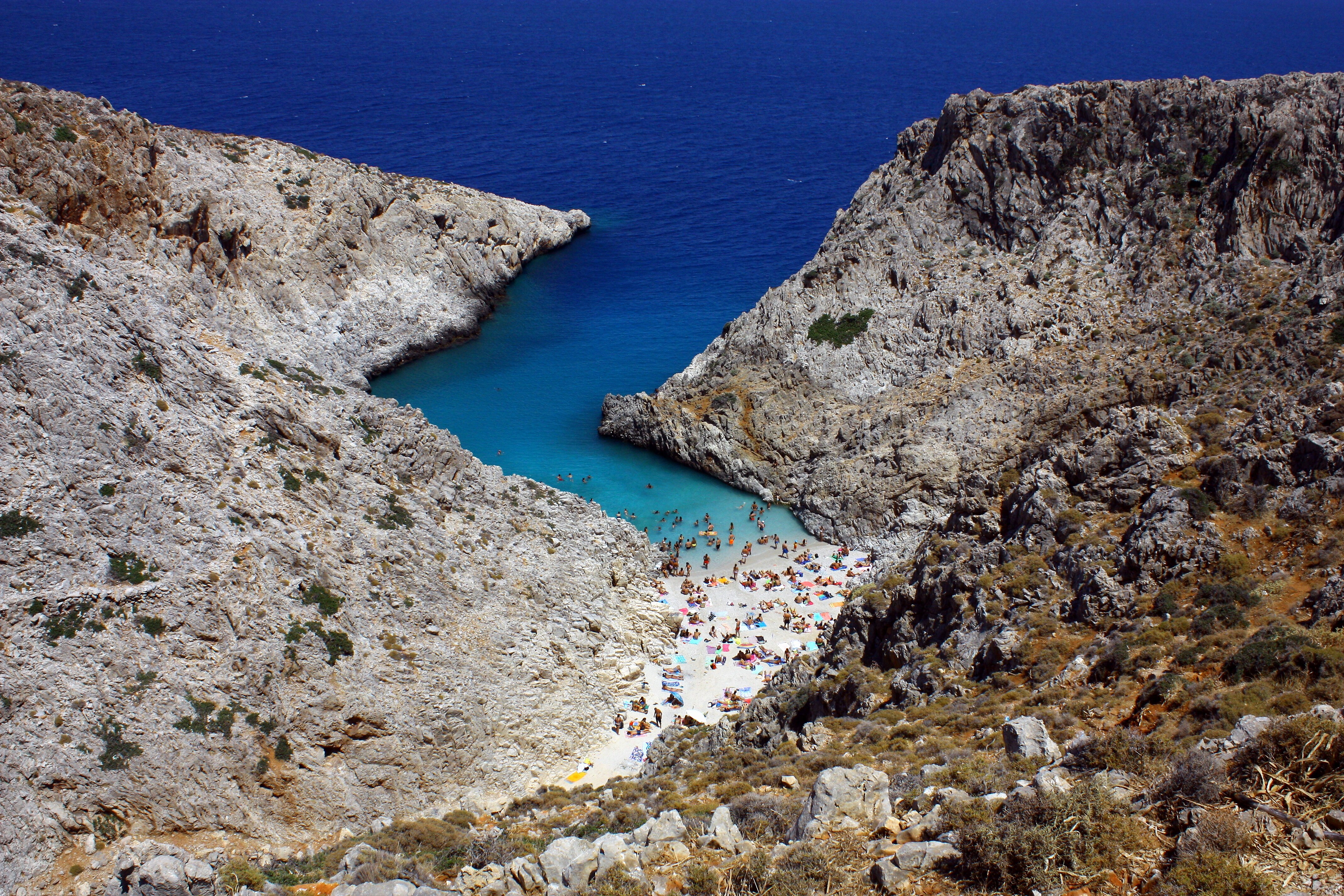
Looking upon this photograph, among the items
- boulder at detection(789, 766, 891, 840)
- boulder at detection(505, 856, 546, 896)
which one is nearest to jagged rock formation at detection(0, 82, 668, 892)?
boulder at detection(505, 856, 546, 896)

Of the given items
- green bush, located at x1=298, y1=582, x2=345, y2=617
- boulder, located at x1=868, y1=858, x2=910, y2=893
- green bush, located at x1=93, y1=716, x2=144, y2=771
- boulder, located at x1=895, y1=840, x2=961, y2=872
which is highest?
green bush, located at x1=298, y1=582, x2=345, y2=617

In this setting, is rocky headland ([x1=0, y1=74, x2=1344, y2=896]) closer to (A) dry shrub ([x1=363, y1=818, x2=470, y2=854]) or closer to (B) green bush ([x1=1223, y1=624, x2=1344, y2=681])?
(B) green bush ([x1=1223, y1=624, x2=1344, y2=681])

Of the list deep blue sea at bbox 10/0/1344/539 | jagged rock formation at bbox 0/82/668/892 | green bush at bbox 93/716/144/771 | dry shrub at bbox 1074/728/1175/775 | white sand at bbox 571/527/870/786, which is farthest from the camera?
deep blue sea at bbox 10/0/1344/539

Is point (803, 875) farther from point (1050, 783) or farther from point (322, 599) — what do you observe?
point (322, 599)

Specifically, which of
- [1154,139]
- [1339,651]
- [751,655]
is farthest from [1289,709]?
[1154,139]

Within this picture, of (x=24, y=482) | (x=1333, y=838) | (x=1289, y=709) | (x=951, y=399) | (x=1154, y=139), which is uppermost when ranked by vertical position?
(x=1154, y=139)

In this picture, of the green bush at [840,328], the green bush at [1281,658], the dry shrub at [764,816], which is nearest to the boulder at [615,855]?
the dry shrub at [764,816]

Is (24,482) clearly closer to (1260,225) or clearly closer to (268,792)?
(268,792)

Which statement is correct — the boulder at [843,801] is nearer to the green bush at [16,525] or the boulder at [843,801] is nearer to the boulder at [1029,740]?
the boulder at [1029,740]
